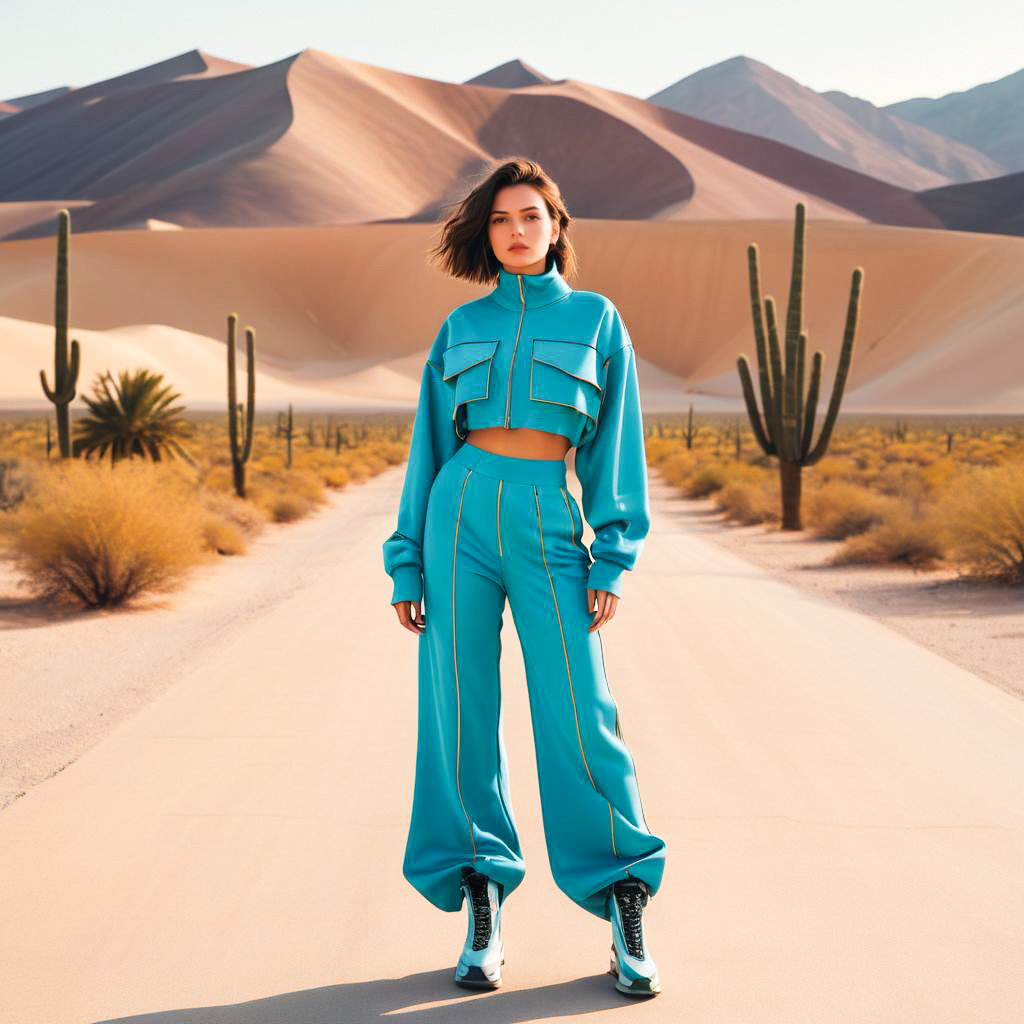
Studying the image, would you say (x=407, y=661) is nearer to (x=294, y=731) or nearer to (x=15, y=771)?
(x=294, y=731)

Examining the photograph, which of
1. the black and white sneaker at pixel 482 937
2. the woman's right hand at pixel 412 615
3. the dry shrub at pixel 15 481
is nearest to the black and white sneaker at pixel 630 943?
the black and white sneaker at pixel 482 937

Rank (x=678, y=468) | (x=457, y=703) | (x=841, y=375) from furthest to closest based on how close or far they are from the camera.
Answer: (x=678, y=468) → (x=841, y=375) → (x=457, y=703)

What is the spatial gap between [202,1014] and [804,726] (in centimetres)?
382

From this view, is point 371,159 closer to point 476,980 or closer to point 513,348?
point 513,348

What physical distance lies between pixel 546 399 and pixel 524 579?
45 cm

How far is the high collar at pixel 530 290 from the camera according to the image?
3.67 m

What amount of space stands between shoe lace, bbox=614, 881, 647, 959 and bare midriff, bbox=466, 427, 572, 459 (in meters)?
1.07

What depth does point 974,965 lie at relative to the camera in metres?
3.54

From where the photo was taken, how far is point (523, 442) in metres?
3.57

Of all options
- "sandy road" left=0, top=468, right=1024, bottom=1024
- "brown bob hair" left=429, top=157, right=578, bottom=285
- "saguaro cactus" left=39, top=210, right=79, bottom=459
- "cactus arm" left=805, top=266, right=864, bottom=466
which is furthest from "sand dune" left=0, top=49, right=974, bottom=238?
"brown bob hair" left=429, top=157, right=578, bottom=285

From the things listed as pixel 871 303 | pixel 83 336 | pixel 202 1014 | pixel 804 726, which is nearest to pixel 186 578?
pixel 804 726

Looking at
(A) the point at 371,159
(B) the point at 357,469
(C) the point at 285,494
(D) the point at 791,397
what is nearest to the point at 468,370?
(D) the point at 791,397

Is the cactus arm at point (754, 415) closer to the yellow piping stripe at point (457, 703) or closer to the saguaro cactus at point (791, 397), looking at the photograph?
the saguaro cactus at point (791, 397)

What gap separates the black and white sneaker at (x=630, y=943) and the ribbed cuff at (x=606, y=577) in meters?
0.70
